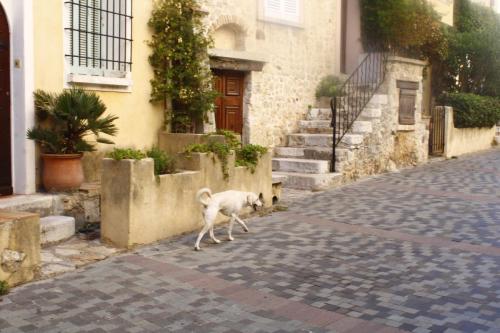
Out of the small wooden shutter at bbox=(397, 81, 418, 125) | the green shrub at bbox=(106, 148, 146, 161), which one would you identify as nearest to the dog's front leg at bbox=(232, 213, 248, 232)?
the green shrub at bbox=(106, 148, 146, 161)

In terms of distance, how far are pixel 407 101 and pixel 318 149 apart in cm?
337

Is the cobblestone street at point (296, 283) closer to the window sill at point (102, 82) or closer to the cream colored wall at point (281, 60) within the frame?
the window sill at point (102, 82)

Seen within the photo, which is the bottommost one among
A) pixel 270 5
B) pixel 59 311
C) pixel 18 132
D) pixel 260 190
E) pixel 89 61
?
pixel 59 311

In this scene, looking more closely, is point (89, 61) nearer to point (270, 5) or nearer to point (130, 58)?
point (130, 58)

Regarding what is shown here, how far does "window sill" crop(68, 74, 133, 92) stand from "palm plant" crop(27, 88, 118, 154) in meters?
0.29

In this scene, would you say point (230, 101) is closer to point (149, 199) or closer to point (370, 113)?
point (370, 113)

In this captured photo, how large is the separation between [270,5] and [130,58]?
4543mm

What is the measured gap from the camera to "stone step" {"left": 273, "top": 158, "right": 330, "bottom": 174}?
37.7 ft

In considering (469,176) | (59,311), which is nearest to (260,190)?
(59,311)

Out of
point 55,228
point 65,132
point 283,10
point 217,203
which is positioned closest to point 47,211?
point 55,228

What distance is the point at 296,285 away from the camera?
5375 mm

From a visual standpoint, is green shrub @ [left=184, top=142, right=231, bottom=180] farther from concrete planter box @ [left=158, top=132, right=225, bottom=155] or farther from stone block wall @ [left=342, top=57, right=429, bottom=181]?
stone block wall @ [left=342, top=57, right=429, bottom=181]

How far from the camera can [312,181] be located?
10961 mm

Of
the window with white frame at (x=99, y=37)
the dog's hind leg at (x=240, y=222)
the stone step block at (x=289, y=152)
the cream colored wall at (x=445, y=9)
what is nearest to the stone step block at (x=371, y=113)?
the stone step block at (x=289, y=152)
